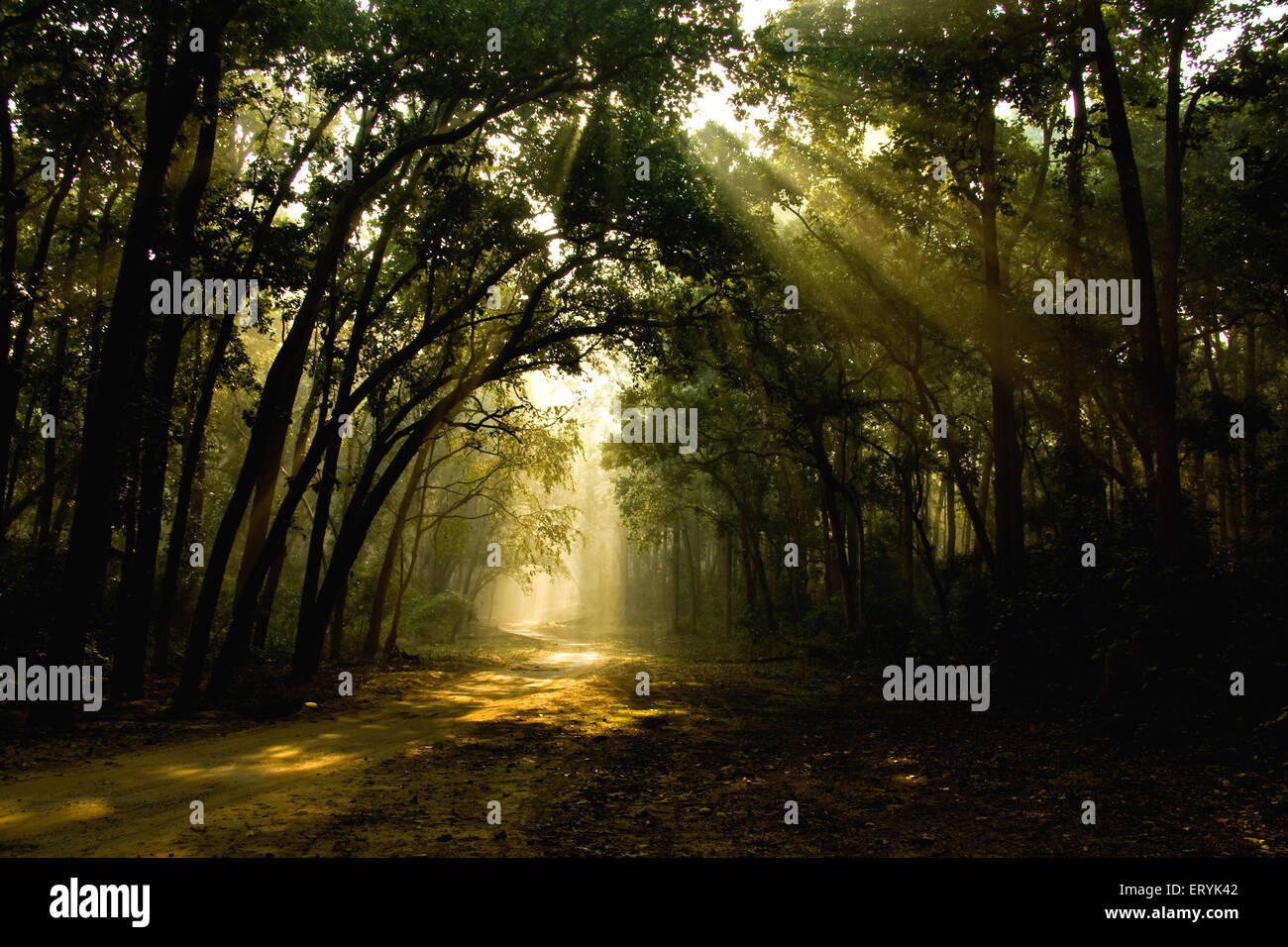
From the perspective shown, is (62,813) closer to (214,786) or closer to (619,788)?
(214,786)

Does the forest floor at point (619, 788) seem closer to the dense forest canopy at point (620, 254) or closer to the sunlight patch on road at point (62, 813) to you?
the sunlight patch on road at point (62, 813)

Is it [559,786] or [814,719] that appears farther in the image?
[814,719]

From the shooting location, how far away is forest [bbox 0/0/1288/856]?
7879 millimetres

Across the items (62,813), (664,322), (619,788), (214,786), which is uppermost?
(664,322)

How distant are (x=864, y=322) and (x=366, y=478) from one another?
1213cm

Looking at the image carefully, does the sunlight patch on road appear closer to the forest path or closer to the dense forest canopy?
the forest path

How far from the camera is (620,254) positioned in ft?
45.8

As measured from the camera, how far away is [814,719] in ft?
36.7

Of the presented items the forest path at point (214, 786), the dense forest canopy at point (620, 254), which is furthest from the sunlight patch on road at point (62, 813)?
the dense forest canopy at point (620, 254)

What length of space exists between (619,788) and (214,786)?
3603mm

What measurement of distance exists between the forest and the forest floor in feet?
0.25

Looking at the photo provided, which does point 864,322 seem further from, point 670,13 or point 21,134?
point 21,134

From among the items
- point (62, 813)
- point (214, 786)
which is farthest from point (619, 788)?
point (62, 813)
